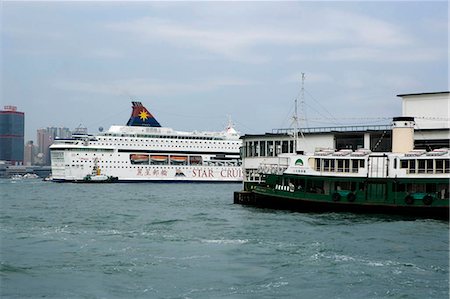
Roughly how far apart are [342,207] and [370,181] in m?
1.80

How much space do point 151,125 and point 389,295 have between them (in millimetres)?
80092

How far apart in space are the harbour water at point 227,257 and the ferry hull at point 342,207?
2.29ft

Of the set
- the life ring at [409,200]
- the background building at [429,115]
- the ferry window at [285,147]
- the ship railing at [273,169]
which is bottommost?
the life ring at [409,200]

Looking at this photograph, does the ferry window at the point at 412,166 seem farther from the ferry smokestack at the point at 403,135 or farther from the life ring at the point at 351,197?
the life ring at the point at 351,197

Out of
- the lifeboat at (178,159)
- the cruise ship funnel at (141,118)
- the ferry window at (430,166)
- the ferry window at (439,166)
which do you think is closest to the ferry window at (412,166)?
the ferry window at (430,166)

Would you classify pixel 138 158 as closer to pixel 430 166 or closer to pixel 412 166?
pixel 412 166

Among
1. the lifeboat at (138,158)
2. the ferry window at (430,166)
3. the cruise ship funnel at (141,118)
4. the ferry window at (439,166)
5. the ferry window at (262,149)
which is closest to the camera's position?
the ferry window at (439,166)

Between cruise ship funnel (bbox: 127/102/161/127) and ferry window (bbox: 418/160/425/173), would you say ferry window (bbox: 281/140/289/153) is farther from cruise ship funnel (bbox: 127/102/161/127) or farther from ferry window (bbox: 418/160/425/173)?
cruise ship funnel (bbox: 127/102/161/127)

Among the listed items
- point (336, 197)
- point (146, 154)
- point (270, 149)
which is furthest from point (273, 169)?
point (146, 154)

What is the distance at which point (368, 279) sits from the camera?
1581 centimetres

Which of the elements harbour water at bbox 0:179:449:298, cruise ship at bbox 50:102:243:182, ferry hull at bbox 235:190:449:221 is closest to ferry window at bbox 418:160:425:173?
ferry hull at bbox 235:190:449:221

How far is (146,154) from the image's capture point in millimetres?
88000

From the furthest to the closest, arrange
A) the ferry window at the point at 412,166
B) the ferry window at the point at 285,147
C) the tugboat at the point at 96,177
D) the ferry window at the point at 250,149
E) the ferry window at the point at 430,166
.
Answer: the tugboat at the point at 96,177 < the ferry window at the point at 250,149 < the ferry window at the point at 285,147 < the ferry window at the point at 412,166 < the ferry window at the point at 430,166

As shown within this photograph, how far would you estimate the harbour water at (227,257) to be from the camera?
1504 cm
